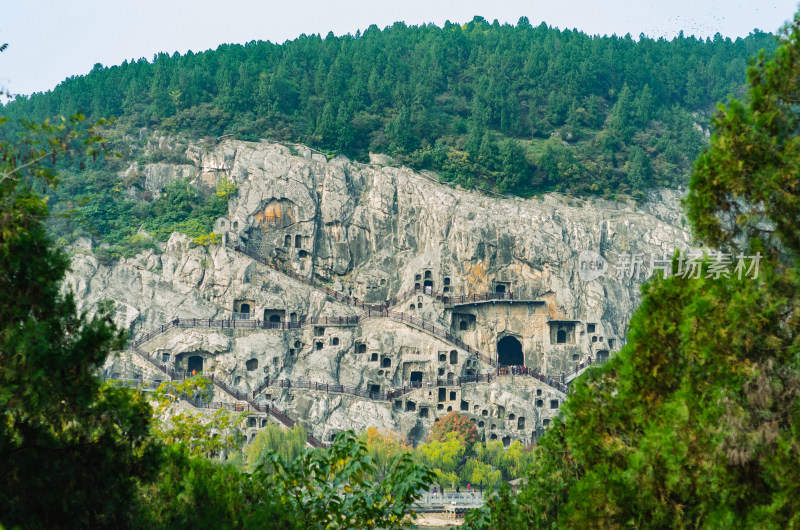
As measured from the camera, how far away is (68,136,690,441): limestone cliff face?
2142 inches

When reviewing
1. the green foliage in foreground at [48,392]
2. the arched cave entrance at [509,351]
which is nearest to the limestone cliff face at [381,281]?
the arched cave entrance at [509,351]

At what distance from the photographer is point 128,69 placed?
85.6 metres

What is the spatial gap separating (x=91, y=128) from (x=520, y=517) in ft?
24.7

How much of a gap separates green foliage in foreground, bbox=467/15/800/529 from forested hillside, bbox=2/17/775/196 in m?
57.6

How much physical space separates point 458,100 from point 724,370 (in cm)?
Result: 7329

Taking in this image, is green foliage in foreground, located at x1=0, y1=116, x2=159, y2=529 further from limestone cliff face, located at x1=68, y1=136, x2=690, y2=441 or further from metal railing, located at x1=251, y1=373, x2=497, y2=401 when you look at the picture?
metal railing, located at x1=251, y1=373, x2=497, y2=401

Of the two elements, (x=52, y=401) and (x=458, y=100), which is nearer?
(x=52, y=401)

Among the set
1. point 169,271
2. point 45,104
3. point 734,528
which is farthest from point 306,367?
point 734,528

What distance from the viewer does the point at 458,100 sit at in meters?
80.9

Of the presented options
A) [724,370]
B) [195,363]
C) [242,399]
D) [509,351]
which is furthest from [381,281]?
[724,370]

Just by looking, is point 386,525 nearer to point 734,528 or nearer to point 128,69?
point 734,528

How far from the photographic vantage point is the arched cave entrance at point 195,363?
Answer: 5556cm

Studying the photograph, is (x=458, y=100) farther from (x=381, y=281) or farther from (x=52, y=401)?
(x=52, y=401)

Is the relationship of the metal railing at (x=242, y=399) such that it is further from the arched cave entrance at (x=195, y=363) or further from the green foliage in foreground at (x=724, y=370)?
the green foliage in foreground at (x=724, y=370)
